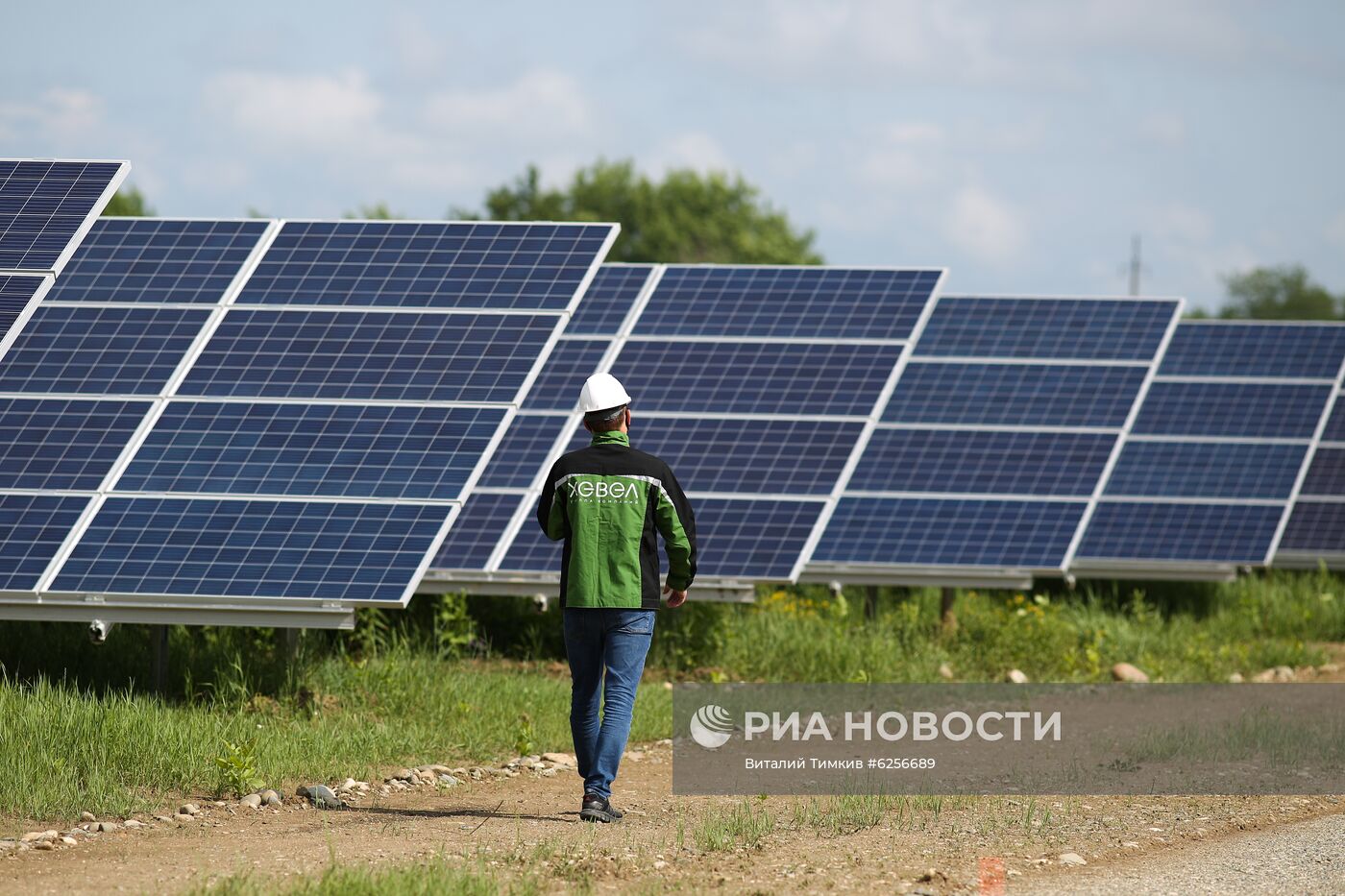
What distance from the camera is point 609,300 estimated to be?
Answer: 682 inches

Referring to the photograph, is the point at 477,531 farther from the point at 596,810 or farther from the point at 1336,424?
Result: the point at 1336,424

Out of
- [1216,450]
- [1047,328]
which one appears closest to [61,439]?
[1047,328]

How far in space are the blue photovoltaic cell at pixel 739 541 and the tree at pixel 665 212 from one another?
4939 cm

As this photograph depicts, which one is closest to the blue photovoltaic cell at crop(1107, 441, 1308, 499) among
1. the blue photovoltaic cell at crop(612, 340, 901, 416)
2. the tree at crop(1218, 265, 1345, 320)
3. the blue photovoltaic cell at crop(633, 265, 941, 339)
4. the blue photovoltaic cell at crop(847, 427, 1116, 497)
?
the blue photovoltaic cell at crop(847, 427, 1116, 497)

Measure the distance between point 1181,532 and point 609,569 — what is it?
1161 cm

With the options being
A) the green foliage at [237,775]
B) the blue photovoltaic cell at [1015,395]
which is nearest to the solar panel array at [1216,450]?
the blue photovoltaic cell at [1015,395]

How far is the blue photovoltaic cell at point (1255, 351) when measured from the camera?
21203 millimetres

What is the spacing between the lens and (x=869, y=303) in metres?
16.6

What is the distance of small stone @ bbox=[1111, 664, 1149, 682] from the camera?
1485cm

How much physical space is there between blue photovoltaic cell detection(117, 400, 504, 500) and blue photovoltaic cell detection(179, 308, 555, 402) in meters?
0.18

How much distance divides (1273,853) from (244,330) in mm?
7999

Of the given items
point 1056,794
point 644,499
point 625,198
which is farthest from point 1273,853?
point 625,198

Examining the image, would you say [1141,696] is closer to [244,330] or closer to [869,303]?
[869,303]

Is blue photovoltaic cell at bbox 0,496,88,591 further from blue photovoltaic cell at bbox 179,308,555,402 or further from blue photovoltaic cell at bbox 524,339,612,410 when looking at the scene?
blue photovoltaic cell at bbox 524,339,612,410
